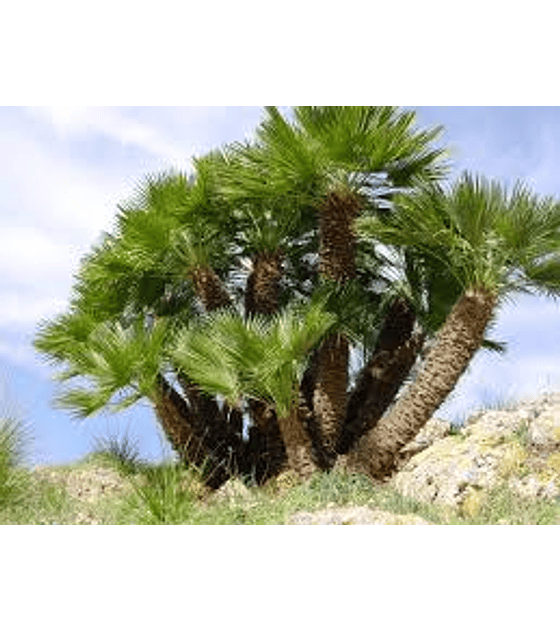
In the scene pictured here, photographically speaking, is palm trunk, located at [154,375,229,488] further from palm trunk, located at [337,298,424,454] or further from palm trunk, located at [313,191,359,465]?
palm trunk, located at [337,298,424,454]

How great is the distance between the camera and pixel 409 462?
8836 millimetres

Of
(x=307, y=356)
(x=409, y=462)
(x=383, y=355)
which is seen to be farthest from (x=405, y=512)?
(x=383, y=355)

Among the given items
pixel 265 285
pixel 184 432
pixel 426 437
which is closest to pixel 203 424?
pixel 184 432

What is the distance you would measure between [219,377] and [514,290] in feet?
7.82

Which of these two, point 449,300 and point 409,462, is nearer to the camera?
point 409,462

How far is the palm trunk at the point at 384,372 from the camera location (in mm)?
9711

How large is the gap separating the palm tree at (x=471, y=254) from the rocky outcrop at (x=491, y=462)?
0.44 m

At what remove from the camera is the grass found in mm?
7250

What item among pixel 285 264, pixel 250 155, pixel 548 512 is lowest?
pixel 548 512

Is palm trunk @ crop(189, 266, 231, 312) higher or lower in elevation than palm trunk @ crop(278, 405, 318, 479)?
higher

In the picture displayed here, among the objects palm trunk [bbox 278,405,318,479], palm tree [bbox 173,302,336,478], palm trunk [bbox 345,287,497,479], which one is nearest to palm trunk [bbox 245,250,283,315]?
palm tree [bbox 173,302,336,478]

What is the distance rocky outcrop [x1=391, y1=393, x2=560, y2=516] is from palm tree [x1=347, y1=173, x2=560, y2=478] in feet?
1.43

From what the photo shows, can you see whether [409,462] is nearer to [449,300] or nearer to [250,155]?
[449,300]

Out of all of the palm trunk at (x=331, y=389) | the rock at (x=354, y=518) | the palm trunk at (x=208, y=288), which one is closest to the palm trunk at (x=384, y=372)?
the palm trunk at (x=331, y=389)
